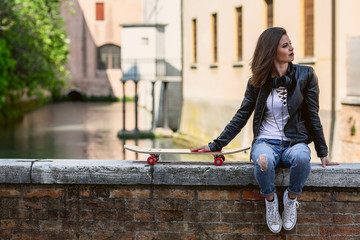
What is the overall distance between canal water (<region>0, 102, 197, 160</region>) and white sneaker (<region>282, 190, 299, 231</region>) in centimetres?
1206

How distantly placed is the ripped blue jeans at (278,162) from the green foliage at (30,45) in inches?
720

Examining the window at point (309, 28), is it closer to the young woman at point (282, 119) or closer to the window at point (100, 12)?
the young woman at point (282, 119)

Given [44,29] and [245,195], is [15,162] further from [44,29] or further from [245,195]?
[44,29]

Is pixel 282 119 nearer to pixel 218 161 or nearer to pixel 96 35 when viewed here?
pixel 218 161

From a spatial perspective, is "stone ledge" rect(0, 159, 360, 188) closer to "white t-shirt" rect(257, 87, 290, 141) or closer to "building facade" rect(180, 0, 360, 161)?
"white t-shirt" rect(257, 87, 290, 141)

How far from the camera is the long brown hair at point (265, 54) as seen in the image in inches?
212

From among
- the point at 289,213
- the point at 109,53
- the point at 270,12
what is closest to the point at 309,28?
the point at 270,12

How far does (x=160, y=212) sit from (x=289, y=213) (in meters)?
1.05

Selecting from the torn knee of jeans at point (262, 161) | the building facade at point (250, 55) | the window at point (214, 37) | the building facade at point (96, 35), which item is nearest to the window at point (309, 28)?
the building facade at point (250, 55)

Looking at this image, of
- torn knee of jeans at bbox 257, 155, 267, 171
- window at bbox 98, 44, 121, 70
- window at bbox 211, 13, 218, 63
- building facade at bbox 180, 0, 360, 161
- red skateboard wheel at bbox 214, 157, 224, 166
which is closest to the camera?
torn knee of jeans at bbox 257, 155, 267, 171

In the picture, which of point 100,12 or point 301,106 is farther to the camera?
point 100,12

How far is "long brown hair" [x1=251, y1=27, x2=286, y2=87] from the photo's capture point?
5379 mm

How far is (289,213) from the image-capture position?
18.4 feet

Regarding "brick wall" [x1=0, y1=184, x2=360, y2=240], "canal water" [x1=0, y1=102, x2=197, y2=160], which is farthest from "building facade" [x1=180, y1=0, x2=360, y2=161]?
"brick wall" [x1=0, y1=184, x2=360, y2=240]
